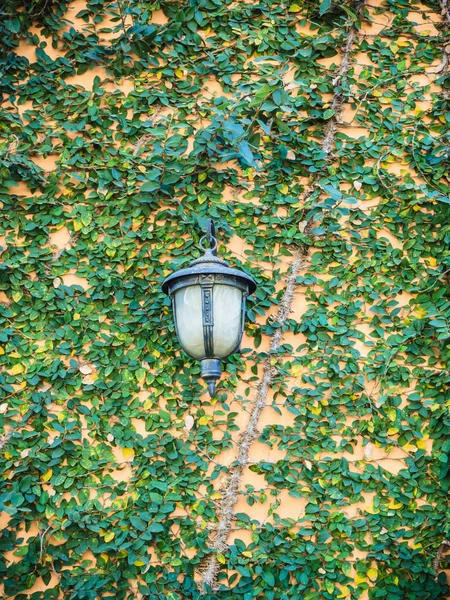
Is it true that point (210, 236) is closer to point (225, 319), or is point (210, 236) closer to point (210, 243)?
point (210, 243)

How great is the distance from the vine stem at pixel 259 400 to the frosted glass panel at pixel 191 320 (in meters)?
0.64

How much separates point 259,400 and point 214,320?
0.72m

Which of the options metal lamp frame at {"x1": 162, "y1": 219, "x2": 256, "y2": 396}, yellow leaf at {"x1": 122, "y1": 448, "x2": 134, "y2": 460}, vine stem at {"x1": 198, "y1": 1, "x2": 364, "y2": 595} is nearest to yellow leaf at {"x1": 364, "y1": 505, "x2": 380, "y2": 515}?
vine stem at {"x1": 198, "y1": 1, "x2": 364, "y2": 595}

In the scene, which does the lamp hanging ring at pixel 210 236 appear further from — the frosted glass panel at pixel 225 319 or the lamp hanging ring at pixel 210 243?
the frosted glass panel at pixel 225 319

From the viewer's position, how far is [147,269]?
2.97 meters

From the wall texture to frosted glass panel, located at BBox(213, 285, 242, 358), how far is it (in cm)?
54

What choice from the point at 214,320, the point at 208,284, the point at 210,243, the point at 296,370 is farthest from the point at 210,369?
the point at 296,370

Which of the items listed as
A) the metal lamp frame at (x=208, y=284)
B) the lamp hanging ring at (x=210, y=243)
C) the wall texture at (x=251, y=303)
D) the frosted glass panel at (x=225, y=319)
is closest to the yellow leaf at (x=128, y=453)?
the wall texture at (x=251, y=303)

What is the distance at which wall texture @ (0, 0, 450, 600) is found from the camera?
107 inches

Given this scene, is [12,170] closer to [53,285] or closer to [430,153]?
[53,285]

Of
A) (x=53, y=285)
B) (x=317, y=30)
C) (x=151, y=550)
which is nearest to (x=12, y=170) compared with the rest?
(x=53, y=285)

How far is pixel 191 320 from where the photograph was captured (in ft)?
7.61

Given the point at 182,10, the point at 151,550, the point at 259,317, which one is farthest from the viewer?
the point at 182,10

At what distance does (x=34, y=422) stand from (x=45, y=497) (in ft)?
1.06
